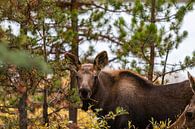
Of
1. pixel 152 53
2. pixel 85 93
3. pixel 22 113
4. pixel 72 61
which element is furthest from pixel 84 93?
pixel 152 53

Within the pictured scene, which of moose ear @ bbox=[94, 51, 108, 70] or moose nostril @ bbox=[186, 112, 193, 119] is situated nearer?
moose nostril @ bbox=[186, 112, 193, 119]

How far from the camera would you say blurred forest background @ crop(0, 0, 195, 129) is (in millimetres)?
7871

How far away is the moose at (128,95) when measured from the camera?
28.5 ft

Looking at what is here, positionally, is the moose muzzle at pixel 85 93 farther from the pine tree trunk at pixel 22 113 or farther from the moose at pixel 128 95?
the pine tree trunk at pixel 22 113

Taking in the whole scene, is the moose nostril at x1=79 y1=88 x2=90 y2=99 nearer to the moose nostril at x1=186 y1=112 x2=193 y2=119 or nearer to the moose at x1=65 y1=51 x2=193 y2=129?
the moose at x1=65 y1=51 x2=193 y2=129

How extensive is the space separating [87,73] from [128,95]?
87 centimetres

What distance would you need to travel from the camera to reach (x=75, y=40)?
10.9 meters

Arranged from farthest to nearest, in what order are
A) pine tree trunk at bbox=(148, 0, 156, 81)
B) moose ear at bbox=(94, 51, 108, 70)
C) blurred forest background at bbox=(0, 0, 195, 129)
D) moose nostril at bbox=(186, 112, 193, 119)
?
pine tree trunk at bbox=(148, 0, 156, 81) < moose ear at bbox=(94, 51, 108, 70) < blurred forest background at bbox=(0, 0, 195, 129) < moose nostril at bbox=(186, 112, 193, 119)

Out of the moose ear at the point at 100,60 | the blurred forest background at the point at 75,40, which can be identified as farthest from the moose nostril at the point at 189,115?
the moose ear at the point at 100,60

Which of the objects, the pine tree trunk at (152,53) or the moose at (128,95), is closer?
the moose at (128,95)

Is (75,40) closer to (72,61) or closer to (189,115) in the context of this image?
(72,61)

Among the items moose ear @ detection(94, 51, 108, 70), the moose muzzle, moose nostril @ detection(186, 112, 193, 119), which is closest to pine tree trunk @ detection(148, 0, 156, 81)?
moose ear @ detection(94, 51, 108, 70)

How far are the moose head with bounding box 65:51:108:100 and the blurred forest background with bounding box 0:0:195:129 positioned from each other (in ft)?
0.68

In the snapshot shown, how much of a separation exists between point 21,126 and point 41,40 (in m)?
1.69
